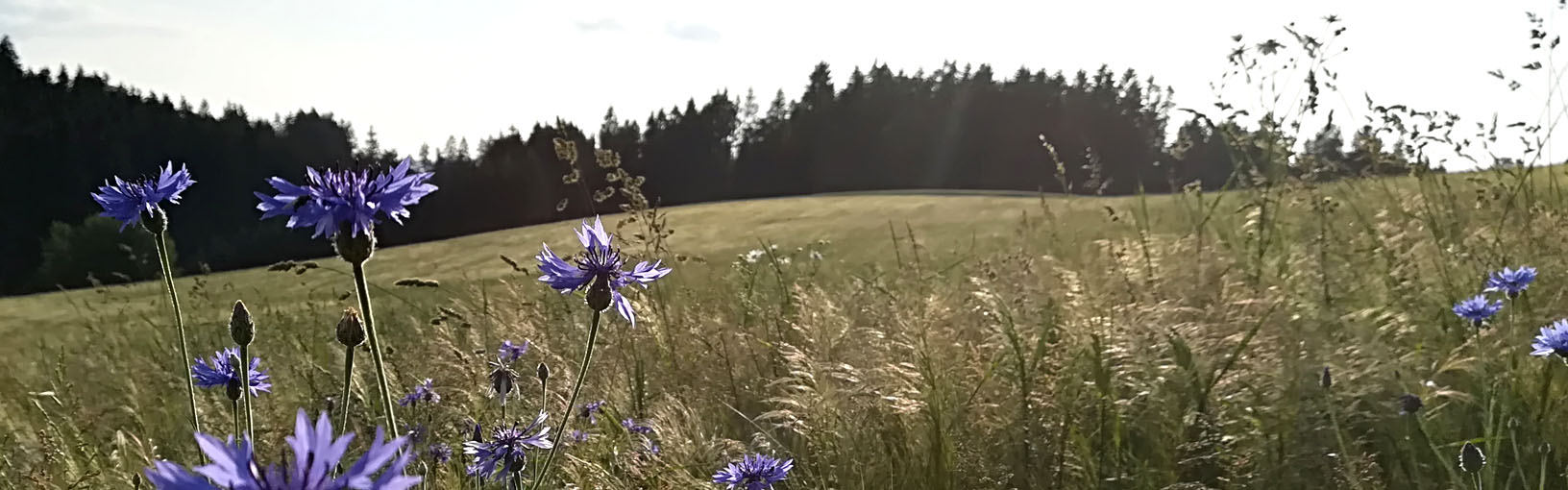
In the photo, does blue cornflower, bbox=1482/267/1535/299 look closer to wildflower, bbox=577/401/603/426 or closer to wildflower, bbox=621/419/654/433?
wildflower, bbox=621/419/654/433

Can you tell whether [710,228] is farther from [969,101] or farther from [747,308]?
[969,101]

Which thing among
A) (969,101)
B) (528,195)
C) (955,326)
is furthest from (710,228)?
(969,101)

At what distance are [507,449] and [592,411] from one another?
3.22 ft

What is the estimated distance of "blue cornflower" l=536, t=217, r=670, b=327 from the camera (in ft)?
4.19

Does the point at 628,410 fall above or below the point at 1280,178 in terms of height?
below

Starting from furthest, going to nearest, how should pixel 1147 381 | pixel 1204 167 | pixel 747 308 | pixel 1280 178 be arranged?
pixel 1204 167 → pixel 1280 178 → pixel 747 308 → pixel 1147 381

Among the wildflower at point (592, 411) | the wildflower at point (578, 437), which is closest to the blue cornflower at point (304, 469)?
the wildflower at point (578, 437)

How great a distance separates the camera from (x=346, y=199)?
1.05 m

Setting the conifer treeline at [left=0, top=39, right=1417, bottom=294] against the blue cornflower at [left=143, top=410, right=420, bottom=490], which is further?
the conifer treeline at [left=0, top=39, right=1417, bottom=294]

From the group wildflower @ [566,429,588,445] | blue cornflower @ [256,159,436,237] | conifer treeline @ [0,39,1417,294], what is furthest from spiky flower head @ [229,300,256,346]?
conifer treeline @ [0,39,1417,294]

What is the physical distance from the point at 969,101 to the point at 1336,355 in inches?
1522

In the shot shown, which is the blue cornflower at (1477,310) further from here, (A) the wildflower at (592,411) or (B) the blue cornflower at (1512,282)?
(A) the wildflower at (592,411)

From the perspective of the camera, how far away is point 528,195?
3269cm

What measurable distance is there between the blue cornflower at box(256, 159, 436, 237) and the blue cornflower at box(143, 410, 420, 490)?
0.43m
